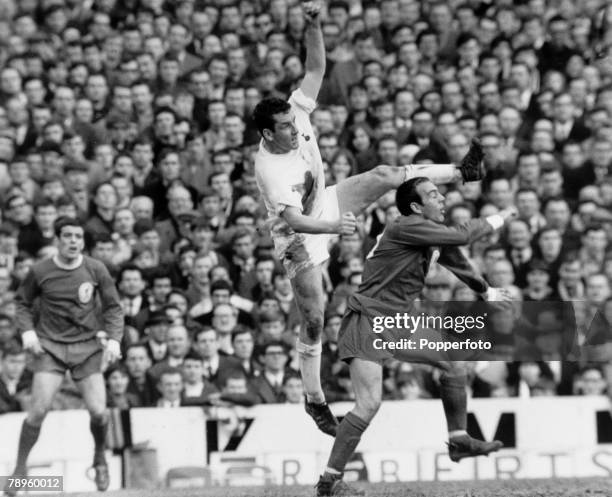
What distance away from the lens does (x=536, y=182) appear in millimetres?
12664

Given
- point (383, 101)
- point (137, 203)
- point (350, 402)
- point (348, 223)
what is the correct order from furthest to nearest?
1. point (383, 101)
2. point (137, 203)
3. point (350, 402)
4. point (348, 223)

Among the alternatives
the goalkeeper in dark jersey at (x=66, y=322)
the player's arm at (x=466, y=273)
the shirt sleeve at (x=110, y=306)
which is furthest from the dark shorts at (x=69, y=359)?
the player's arm at (x=466, y=273)

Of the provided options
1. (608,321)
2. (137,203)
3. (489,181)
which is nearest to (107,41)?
(137,203)

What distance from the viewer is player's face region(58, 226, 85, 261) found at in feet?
33.3

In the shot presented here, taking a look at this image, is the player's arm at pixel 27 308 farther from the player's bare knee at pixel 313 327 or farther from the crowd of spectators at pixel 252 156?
the player's bare knee at pixel 313 327

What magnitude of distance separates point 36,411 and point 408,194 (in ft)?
11.8

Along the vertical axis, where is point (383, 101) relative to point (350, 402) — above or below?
above

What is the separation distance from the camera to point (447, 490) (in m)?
9.66

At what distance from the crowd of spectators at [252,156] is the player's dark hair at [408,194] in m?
2.50

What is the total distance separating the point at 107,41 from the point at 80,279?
428cm

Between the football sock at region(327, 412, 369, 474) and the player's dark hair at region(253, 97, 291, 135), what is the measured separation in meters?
1.99

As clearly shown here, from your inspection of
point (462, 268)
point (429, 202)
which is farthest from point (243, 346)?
point (429, 202)

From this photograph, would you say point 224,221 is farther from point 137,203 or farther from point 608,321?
point 608,321

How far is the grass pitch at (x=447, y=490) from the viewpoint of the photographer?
368 inches
